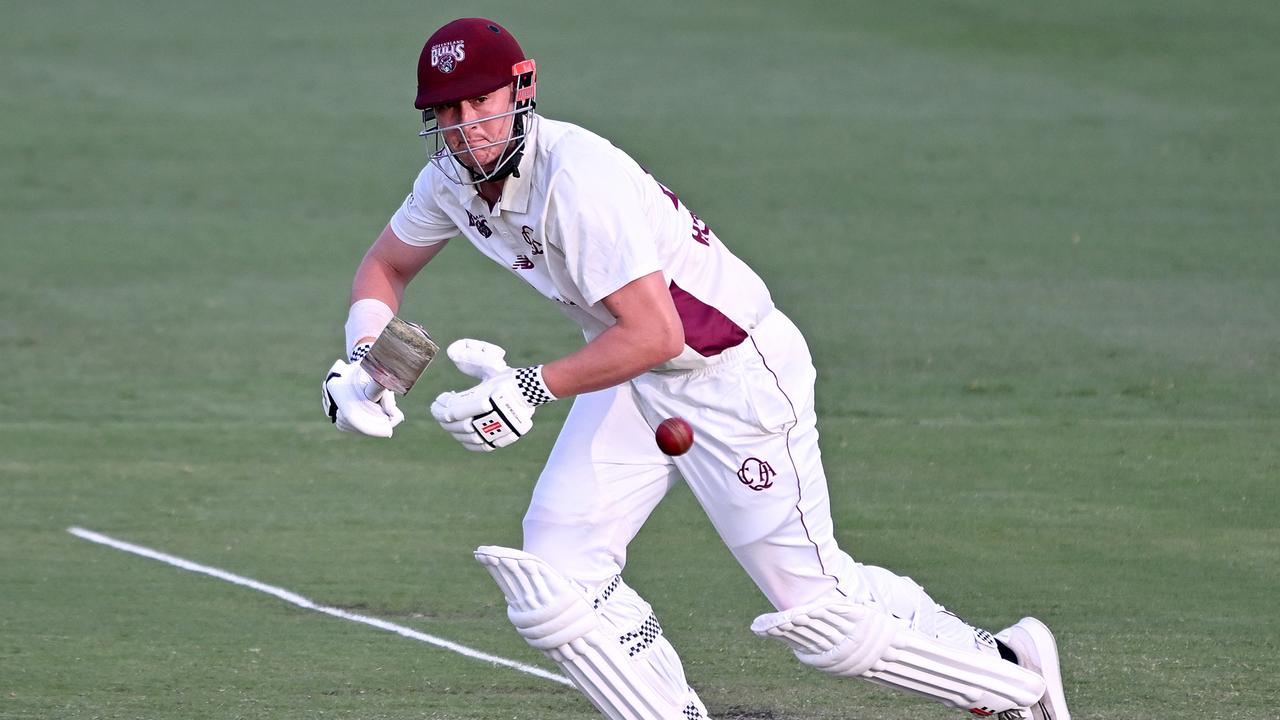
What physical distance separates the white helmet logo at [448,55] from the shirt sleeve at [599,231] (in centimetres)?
38

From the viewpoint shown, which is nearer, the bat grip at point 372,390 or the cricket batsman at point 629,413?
the cricket batsman at point 629,413

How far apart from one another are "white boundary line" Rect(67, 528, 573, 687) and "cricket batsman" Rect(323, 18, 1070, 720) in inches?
52.0

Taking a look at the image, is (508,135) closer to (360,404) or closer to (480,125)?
(480,125)

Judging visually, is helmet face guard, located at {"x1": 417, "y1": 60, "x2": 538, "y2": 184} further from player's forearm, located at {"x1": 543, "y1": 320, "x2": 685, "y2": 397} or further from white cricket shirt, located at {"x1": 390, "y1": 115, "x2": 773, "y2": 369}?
player's forearm, located at {"x1": 543, "y1": 320, "x2": 685, "y2": 397}

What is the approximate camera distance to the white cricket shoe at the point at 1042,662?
215 inches

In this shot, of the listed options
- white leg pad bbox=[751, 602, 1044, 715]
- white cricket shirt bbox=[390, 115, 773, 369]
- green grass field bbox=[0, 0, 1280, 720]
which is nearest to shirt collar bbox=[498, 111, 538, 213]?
white cricket shirt bbox=[390, 115, 773, 369]

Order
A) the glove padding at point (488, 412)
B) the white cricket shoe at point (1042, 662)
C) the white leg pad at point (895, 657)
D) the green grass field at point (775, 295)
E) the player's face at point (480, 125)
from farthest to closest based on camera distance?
the green grass field at point (775, 295)
the white cricket shoe at point (1042, 662)
the white leg pad at point (895, 657)
the player's face at point (480, 125)
the glove padding at point (488, 412)

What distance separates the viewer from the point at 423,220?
5.50 meters

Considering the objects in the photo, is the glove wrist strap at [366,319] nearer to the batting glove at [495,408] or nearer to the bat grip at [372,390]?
the bat grip at [372,390]

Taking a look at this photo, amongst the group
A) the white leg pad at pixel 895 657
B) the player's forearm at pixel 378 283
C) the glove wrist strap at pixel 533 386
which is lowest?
the white leg pad at pixel 895 657

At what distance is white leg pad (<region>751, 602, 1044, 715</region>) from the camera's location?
506 centimetres

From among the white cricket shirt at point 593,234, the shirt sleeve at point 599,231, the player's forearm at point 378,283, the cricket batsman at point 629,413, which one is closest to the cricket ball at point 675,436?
the cricket batsman at point 629,413

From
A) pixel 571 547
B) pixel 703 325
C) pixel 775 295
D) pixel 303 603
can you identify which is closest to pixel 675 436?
pixel 703 325

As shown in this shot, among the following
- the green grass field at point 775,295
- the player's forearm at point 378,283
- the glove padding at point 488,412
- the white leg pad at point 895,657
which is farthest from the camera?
the green grass field at point 775,295
